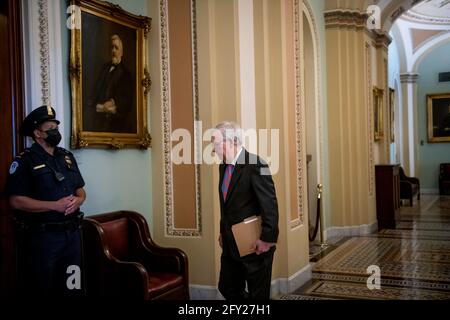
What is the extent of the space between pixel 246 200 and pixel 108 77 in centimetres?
215

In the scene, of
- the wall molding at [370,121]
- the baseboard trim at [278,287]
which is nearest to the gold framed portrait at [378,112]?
the wall molding at [370,121]

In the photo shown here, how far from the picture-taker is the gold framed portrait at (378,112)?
10397mm

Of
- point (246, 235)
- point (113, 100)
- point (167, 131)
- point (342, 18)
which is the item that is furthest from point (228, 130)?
point (342, 18)

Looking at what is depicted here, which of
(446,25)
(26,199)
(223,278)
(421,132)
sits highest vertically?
(446,25)

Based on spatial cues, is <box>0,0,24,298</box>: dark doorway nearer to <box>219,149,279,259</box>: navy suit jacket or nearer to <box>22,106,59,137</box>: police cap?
Result: <box>22,106,59,137</box>: police cap

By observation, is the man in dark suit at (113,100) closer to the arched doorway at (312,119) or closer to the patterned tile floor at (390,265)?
the patterned tile floor at (390,265)

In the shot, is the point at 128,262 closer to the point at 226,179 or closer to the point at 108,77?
the point at 226,179

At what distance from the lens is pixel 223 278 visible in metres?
3.26

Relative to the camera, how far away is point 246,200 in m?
3.15

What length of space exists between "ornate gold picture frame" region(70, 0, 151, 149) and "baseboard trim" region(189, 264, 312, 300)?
1601 mm

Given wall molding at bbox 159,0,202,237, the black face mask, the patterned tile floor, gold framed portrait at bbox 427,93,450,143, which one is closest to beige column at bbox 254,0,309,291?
the patterned tile floor

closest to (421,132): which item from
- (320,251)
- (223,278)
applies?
(320,251)

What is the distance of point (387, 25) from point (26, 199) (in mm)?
9929
